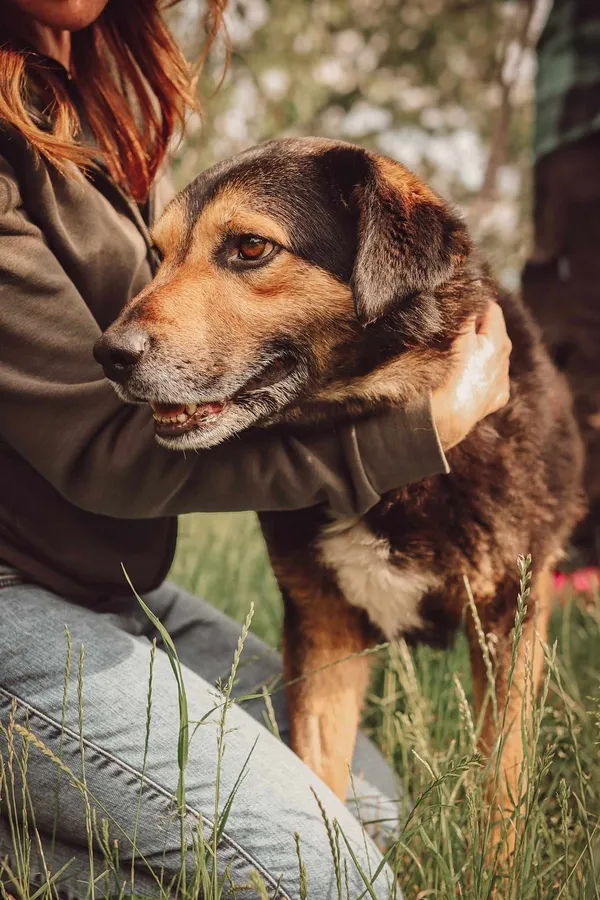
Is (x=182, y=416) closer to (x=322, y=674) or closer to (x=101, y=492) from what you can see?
(x=101, y=492)

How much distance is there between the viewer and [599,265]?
4.24 meters

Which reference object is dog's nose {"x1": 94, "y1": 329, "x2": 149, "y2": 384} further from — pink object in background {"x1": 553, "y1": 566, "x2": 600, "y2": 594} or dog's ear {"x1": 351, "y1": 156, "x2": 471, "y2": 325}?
pink object in background {"x1": 553, "y1": 566, "x2": 600, "y2": 594}

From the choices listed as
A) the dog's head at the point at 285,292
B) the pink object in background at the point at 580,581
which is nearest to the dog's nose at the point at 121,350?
the dog's head at the point at 285,292

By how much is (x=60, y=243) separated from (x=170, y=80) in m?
0.76

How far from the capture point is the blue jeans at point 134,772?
5.57 feet

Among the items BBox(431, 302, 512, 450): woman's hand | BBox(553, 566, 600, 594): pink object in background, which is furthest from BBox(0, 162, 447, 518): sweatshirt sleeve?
BBox(553, 566, 600, 594): pink object in background

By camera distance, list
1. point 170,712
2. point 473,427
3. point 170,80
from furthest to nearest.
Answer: point 170,80
point 473,427
point 170,712

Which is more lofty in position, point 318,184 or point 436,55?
point 436,55

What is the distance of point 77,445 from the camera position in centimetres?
183

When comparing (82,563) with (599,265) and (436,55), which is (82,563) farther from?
(436,55)

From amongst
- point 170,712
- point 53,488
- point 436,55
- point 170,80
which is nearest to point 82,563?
point 53,488

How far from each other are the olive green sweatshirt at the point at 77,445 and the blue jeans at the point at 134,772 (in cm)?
23

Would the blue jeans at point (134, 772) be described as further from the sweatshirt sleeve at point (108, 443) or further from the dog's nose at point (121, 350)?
the dog's nose at point (121, 350)

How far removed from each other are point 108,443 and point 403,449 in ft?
2.23
